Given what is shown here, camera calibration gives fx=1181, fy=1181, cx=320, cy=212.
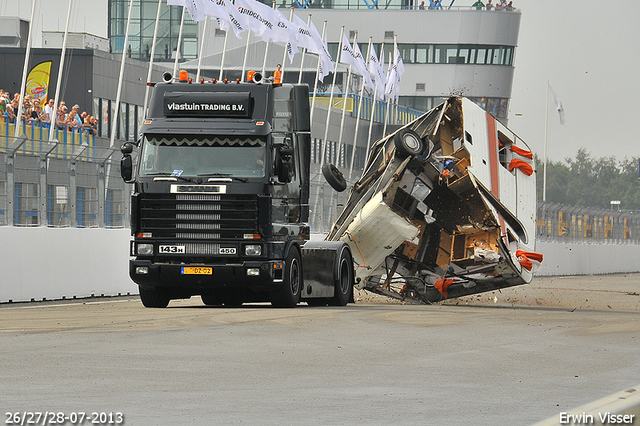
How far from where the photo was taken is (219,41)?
91.1 m

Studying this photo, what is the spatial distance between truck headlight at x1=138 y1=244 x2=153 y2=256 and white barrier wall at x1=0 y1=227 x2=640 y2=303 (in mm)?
2914

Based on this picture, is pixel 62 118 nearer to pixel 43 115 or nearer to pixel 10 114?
pixel 43 115

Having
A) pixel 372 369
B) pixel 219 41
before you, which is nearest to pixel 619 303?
pixel 372 369

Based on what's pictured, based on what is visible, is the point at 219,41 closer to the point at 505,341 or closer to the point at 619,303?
the point at 619,303

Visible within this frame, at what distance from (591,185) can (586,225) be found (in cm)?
14329

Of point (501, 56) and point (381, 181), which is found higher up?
point (501, 56)

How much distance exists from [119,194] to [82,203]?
1.21 metres

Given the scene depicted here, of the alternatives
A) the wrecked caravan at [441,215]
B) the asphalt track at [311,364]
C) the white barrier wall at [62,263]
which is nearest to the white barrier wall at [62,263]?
Result: the white barrier wall at [62,263]

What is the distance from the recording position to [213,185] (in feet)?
55.2

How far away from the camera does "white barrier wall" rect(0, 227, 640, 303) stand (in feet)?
62.6

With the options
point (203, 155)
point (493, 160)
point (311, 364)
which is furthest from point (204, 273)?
point (311, 364)

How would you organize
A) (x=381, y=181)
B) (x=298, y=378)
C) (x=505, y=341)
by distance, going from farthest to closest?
1. (x=381, y=181)
2. (x=505, y=341)
3. (x=298, y=378)

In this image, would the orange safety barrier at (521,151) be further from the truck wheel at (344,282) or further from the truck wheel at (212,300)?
the truck wheel at (212,300)

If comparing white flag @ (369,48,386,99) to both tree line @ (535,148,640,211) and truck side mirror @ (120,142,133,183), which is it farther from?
tree line @ (535,148,640,211)
